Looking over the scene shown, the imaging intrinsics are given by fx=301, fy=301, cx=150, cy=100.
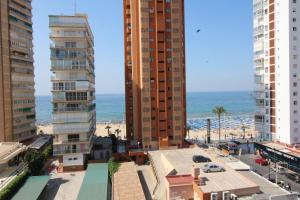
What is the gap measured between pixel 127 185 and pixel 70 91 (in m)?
24.4

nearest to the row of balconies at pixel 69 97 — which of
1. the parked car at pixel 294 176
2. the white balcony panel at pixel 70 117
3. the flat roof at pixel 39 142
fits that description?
the white balcony panel at pixel 70 117

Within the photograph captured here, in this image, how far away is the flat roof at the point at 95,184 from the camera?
41.9 meters

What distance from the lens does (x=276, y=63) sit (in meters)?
75.6

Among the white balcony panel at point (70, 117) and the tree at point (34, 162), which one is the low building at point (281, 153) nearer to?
the white balcony panel at point (70, 117)

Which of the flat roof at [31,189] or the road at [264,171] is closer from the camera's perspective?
the flat roof at [31,189]

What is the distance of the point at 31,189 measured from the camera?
4491cm

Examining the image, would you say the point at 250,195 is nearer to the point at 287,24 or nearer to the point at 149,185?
the point at 149,185

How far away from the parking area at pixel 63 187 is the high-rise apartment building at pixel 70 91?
3479 mm

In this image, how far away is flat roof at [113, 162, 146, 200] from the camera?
4294cm

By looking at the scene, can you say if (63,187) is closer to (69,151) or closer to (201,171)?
(69,151)

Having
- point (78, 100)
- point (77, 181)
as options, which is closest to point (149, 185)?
point (77, 181)

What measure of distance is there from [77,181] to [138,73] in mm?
31467

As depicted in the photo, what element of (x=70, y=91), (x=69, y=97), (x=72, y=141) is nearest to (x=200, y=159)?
(x=72, y=141)

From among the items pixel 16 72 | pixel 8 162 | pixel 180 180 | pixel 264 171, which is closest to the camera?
pixel 180 180
